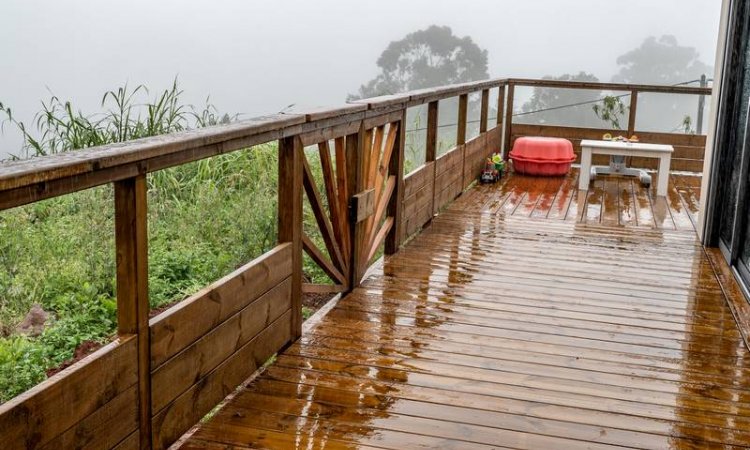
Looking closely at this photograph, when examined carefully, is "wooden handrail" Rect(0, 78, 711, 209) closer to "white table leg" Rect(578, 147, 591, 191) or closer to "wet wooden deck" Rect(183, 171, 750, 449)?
"wet wooden deck" Rect(183, 171, 750, 449)

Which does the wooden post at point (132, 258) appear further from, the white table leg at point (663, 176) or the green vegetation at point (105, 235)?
the white table leg at point (663, 176)

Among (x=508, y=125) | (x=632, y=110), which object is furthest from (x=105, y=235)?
(x=632, y=110)

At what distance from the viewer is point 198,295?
8.79 ft

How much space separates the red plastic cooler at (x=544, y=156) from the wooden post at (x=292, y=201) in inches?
226

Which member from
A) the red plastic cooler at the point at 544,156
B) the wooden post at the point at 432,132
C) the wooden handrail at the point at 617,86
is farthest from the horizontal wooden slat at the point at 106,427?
the wooden handrail at the point at 617,86

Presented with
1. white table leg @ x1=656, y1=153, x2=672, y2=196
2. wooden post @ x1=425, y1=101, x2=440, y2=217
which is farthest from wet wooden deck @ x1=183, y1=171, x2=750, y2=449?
white table leg @ x1=656, y1=153, x2=672, y2=196

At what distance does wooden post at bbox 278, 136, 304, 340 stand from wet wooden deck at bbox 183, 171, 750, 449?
34cm

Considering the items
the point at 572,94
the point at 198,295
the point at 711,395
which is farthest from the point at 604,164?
the point at 572,94

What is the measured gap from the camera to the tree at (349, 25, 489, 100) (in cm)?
2858

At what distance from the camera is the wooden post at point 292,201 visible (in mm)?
3379

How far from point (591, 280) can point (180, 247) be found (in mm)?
2583

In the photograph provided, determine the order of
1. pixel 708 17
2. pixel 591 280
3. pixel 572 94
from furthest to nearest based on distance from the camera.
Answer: pixel 708 17, pixel 572 94, pixel 591 280

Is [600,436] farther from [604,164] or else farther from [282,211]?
[604,164]

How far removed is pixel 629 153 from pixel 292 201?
5608 mm
